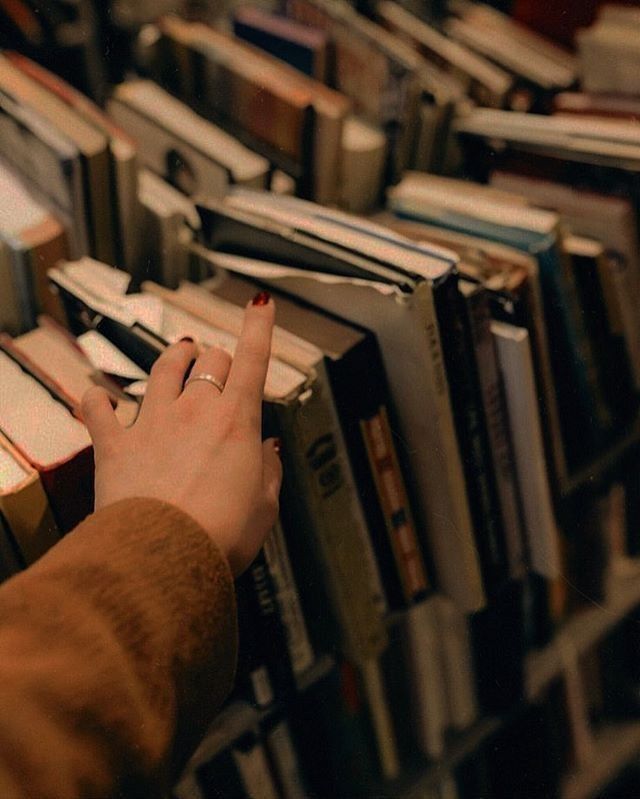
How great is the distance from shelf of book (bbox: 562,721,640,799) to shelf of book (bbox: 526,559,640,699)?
27 cm

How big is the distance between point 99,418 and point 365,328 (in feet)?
0.89

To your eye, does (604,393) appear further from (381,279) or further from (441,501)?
(381,279)

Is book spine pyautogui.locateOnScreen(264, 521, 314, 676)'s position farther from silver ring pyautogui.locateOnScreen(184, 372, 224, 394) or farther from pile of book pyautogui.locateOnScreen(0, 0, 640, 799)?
silver ring pyautogui.locateOnScreen(184, 372, 224, 394)

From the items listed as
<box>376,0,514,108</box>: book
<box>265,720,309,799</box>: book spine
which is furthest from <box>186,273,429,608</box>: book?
<box>376,0,514,108</box>: book

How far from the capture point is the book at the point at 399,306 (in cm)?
70

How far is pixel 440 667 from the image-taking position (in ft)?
3.47

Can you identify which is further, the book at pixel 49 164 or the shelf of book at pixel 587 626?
the shelf of book at pixel 587 626

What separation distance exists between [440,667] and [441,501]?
1.19ft

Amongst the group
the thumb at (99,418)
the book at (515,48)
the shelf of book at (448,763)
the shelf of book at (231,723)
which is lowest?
the shelf of book at (448,763)

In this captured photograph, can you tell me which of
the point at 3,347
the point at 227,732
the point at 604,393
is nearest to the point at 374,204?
the point at 604,393

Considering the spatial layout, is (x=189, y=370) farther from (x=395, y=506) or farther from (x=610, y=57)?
(x=610, y=57)

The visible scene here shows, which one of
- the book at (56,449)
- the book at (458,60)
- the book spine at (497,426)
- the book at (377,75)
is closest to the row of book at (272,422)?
the book at (56,449)

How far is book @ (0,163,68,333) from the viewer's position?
29.4 inches

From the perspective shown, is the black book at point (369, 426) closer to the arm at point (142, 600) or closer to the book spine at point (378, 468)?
the book spine at point (378, 468)
